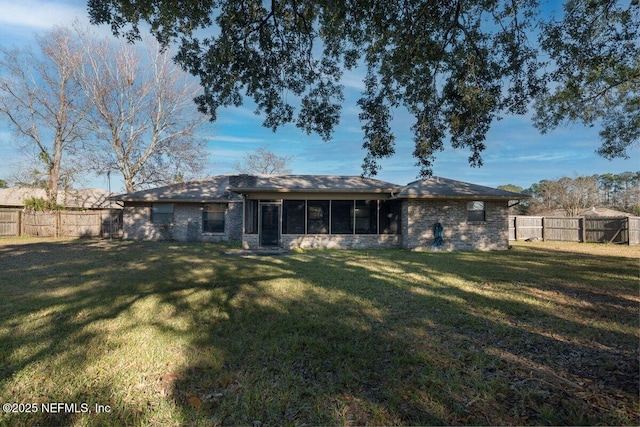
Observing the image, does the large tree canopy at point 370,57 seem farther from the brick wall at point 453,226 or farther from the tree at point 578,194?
the tree at point 578,194

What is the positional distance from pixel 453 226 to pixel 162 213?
15443 mm

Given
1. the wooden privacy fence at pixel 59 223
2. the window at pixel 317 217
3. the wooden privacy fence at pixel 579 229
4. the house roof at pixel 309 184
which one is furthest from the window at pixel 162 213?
the wooden privacy fence at pixel 579 229

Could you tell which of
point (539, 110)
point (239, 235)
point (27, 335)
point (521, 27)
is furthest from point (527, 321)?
point (239, 235)

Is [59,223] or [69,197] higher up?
[69,197]

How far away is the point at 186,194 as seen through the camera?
1838cm

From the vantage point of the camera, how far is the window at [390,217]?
50.5ft

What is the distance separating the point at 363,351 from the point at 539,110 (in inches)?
420

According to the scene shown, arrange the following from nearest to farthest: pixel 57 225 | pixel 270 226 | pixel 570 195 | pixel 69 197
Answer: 1. pixel 270 226
2. pixel 57 225
3. pixel 69 197
4. pixel 570 195

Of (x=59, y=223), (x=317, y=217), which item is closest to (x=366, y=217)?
(x=317, y=217)

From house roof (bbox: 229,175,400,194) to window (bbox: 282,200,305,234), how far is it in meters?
0.79

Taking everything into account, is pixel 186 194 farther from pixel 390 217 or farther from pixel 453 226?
pixel 453 226

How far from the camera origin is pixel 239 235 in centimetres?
1817

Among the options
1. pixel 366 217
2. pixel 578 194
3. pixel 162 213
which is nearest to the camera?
pixel 366 217

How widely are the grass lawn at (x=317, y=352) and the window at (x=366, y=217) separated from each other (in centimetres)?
787
